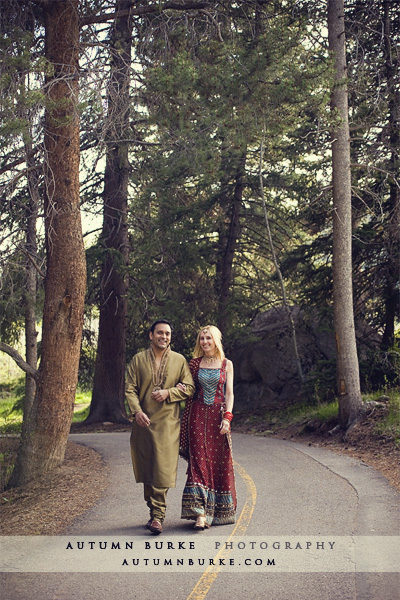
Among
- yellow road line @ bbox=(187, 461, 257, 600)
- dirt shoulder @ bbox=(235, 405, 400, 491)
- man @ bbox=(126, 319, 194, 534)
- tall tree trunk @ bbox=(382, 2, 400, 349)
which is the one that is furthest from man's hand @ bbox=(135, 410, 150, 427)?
tall tree trunk @ bbox=(382, 2, 400, 349)

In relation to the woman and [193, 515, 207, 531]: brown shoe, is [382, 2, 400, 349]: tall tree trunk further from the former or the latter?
[193, 515, 207, 531]: brown shoe

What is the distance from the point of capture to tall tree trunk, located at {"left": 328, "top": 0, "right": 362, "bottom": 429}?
14.9 m

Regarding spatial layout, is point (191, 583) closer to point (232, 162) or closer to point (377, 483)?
point (377, 483)

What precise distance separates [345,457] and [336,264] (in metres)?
4.57

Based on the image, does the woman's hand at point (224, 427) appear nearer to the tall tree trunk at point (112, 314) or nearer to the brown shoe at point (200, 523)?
the brown shoe at point (200, 523)

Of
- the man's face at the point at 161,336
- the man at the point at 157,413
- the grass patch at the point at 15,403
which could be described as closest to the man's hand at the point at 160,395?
the man at the point at 157,413

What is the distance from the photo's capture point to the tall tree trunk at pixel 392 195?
1658 centimetres

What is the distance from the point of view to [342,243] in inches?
593

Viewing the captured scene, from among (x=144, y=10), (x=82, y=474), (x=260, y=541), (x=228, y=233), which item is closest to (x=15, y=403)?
(x=228, y=233)

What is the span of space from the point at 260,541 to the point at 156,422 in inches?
62.1

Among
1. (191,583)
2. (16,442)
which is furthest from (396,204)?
(191,583)

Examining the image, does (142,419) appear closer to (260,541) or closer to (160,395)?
(160,395)

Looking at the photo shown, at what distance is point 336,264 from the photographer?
49.6 feet

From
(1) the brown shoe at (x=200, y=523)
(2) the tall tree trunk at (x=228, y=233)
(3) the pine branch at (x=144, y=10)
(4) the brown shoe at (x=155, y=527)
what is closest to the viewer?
(4) the brown shoe at (x=155, y=527)
